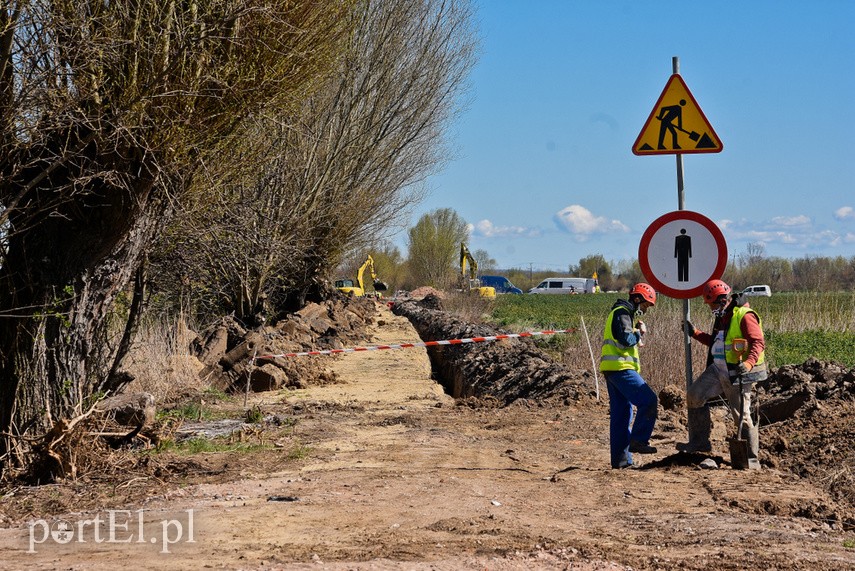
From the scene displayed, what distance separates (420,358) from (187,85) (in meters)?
15.5

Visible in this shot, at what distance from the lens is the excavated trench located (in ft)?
48.9

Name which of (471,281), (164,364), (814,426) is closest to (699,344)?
(814,426)

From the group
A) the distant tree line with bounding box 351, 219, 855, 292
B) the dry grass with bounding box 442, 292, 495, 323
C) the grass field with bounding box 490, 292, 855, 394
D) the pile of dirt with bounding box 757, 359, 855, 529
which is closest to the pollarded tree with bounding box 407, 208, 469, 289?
the distant tree line with bounding box 351, 219, 855, 292

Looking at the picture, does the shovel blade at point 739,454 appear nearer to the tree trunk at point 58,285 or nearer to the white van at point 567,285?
the tree trunk at point 58,285

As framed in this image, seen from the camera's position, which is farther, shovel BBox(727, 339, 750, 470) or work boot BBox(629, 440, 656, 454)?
work boot BBox(629, 440, 656, 454)

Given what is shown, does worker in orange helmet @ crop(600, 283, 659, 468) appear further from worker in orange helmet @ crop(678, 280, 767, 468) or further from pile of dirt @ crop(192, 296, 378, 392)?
pile of dirt @ crop(192, 296, 378, 392)

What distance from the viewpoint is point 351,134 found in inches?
942

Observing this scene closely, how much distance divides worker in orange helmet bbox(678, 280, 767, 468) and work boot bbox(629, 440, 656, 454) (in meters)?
0.30

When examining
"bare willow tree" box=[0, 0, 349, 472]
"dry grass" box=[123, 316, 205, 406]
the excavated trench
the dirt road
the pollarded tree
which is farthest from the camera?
the pollarded tree

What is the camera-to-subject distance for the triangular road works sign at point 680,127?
28.6 ft

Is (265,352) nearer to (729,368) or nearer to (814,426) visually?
(814,426)

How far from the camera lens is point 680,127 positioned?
8.70 m

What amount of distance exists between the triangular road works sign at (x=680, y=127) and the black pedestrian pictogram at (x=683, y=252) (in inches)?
27.5

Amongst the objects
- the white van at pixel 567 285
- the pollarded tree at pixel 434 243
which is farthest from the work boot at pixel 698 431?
the white van at pixel 567 285
